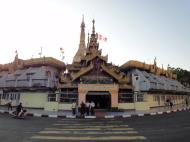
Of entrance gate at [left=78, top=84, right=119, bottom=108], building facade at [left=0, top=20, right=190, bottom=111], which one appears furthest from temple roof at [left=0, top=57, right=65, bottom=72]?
entrance gate at [left=78, top=84, right=119, bottom=108]

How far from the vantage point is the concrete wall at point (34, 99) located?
38.6 metres

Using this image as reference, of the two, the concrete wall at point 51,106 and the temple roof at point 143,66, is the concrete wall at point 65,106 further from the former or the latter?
the temple roof at point 143,66

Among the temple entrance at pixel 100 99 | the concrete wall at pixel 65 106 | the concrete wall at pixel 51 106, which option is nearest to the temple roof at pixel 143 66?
the temple entrance at pixel 100 99

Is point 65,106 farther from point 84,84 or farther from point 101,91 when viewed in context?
point 101,91

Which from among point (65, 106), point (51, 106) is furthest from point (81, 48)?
point (65, 106)

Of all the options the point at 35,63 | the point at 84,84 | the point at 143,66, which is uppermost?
the point at 35,63

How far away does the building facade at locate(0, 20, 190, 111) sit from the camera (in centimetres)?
3734

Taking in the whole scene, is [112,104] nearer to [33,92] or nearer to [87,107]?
[87,107]

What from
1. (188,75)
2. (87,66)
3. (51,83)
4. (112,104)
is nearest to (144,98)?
(112,104)

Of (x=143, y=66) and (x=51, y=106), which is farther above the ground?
(x=143, y=66)

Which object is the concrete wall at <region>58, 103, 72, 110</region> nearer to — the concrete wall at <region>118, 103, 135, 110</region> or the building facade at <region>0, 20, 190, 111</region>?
the building facade at <region>0, 20, 190, 111</region>

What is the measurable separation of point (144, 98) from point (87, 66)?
31.5 feet

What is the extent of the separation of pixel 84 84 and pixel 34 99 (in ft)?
26.8

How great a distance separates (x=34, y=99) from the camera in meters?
39.5
